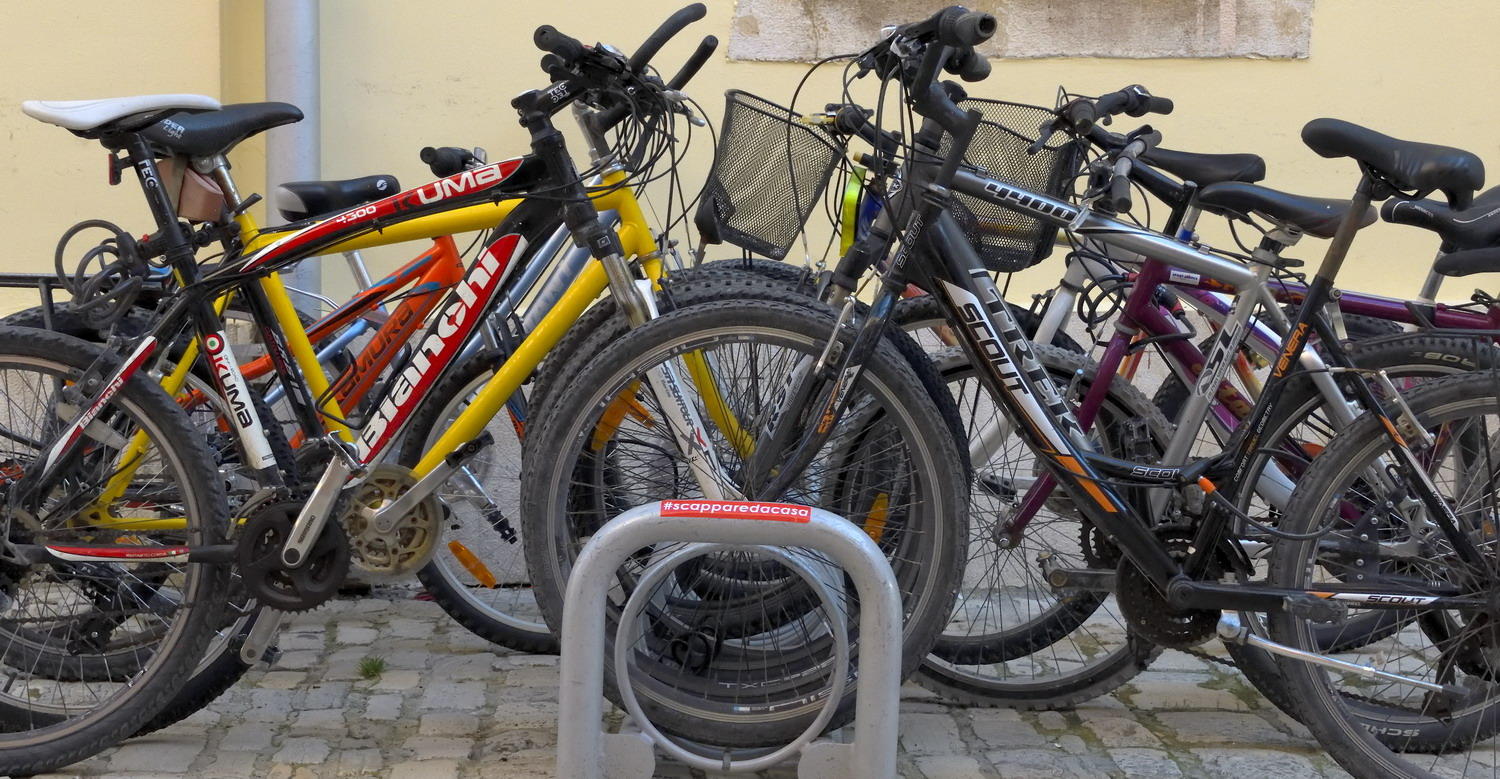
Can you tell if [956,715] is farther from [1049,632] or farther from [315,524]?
[315,524]

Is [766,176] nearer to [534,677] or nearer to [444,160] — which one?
[444,160]

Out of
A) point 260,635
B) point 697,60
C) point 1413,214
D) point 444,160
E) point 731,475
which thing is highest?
point 697,60

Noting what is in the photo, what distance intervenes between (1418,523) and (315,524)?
2536 mm

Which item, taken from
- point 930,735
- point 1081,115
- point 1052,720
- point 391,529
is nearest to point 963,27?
point 1081,115

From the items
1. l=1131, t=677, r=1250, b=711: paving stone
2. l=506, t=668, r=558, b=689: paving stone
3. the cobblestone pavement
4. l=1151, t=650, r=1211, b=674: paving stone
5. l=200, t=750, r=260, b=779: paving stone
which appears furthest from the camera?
l=1151, t=650, r=1211, b=674: paving stone

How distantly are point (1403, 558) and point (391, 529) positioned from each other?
7.74ft

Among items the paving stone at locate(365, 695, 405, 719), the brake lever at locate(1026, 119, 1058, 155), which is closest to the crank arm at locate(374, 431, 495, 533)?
the paving stone at locate(365, 695, 405, 719)

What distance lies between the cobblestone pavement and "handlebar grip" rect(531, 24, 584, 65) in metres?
1.67

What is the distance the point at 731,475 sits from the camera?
3.38 metres

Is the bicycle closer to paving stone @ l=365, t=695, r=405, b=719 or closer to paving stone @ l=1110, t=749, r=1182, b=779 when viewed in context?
paving stone @ l=365, t=695, r=405, b=719

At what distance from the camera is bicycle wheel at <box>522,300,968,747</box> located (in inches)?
126

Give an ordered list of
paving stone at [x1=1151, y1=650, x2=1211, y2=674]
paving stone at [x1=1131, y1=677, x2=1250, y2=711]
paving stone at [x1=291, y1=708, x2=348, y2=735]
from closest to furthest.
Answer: paving stone at [x1=291, y1=708, x2=348, y2=735], paving stone at [x1=1131, y1=677, x2=1250, y2=711], paving stone at [x1=1151, y1=650, x2=1211, y2=674]

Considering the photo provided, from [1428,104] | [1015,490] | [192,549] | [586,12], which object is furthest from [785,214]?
[1428,104]

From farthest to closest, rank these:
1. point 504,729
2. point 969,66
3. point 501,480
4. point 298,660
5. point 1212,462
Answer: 1. point 501,480
2. point 298,660
3. point 504,729
4. point 1212,462
5. point 969,66
